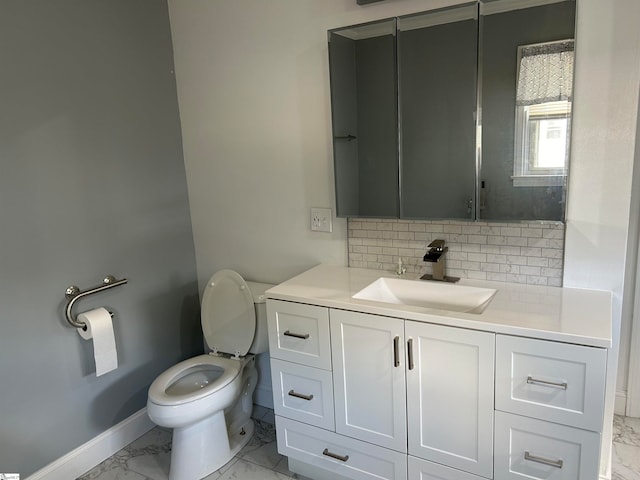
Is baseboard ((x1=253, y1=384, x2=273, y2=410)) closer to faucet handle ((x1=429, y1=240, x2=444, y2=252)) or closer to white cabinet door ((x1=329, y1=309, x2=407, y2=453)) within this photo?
white cabinet door ((x1=329, y1=309, x2=407, y2=453))

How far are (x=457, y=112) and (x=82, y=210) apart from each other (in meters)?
1.70

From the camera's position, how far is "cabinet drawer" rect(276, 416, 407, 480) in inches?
70.5

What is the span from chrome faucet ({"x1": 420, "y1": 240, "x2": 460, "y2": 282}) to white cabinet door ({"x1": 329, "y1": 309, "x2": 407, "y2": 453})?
1.23ft

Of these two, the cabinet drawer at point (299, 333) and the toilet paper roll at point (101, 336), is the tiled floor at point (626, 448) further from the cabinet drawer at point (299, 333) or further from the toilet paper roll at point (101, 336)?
the toilet paper roll at point (101, 336)

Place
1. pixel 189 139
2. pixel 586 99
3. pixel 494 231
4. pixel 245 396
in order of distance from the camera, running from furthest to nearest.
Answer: pixel 189 139 < pixel 245 396 < pixel 494 231 < pixel 586 99

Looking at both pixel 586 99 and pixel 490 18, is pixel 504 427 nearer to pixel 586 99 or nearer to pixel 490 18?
pixel 586 99

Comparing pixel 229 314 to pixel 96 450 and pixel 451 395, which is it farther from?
pixel 451 395

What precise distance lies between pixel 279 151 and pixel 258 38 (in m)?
0.55

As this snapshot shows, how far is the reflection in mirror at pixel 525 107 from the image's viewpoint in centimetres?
165

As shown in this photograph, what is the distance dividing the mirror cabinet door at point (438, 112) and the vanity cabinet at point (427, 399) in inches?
22.9

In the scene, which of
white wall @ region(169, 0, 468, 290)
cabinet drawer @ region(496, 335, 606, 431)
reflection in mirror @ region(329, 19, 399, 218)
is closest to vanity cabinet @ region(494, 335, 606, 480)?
cabinet drawer @ region(496, 335, 606, 431)

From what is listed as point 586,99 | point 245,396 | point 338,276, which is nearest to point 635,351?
point 586,99

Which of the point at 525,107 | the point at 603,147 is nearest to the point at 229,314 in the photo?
the point at 525,107

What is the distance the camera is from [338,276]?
82.2 inches
